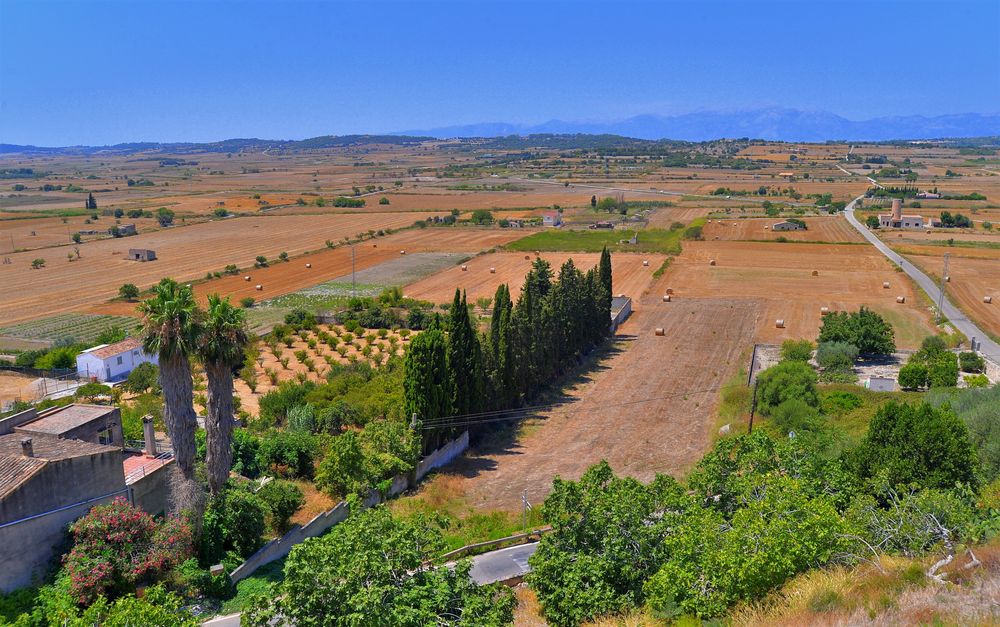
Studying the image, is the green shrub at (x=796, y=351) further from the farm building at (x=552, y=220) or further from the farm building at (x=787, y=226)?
the farm building at (x=552, y=220)

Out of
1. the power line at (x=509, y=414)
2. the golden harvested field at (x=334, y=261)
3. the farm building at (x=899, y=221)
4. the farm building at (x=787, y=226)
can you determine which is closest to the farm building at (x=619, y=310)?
the power line at (x=509, y=414)

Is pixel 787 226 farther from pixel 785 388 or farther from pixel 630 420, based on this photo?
pixel 630 420

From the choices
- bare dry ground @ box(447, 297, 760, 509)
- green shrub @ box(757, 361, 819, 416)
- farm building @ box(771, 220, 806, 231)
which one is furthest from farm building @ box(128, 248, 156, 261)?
farm building @ box(771, 220, 806, 231)

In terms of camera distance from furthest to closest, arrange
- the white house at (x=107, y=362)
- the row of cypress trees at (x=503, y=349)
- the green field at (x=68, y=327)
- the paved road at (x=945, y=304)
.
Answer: the green field at (x=68, y=327) < the paved road at (x=945, y=304) < the white house at (x=107, y=362) < the row of cypress trees at (x=503, y=349)

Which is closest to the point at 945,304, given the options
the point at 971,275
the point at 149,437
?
the point at 971,275

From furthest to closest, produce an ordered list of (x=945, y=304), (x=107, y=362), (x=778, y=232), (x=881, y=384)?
(x=778, y=232), (x=945, y=304), (x=107, y=362), (x=881, y=384)

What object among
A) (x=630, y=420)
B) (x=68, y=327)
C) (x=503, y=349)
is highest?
(x=503, y=349)

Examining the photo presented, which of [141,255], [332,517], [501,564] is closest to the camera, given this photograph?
[501,564]
